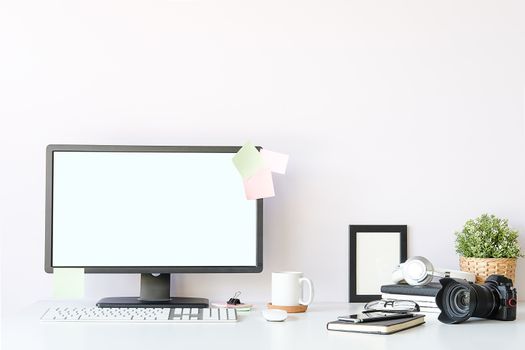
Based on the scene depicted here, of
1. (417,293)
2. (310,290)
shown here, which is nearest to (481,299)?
(417,293)

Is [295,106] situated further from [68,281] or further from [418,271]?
[68,281]

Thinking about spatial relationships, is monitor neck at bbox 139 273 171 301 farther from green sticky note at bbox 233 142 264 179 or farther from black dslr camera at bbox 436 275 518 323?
black dslr camera at bbox 436 275 518 323

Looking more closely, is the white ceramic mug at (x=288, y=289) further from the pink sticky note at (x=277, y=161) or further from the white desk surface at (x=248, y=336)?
the pink sticky note at (x=277, y=161)

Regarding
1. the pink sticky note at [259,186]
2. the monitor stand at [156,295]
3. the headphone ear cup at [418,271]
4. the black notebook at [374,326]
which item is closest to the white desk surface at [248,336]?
the black notebook at [374,326]

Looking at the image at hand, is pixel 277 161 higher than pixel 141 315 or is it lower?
higher

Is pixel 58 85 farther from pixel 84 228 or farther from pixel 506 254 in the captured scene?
pixel 506 254

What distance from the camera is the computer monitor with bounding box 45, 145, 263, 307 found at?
6.79ft

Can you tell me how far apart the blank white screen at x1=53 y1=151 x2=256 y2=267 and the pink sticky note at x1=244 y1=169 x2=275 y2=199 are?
0.08 feet

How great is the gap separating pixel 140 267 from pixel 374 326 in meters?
0.68

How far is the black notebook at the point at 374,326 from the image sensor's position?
1.67 meters

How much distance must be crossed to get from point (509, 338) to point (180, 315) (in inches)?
28.2

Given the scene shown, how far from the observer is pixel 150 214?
6.84 feet

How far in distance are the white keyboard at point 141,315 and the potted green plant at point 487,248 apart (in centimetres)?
65

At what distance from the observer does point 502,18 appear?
2.29 metres
